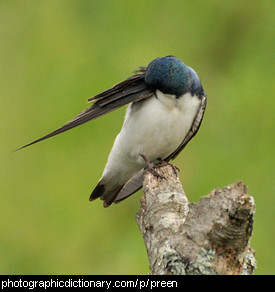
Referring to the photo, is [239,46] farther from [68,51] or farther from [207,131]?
[68,51]

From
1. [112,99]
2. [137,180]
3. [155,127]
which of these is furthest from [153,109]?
[137,180]

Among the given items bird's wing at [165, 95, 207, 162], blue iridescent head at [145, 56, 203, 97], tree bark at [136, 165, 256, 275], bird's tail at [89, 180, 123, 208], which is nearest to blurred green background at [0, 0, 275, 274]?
bird's tail at [89, 180, 123, 208]

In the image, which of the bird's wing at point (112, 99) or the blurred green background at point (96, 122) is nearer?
the bird's wing at point (112, 99)

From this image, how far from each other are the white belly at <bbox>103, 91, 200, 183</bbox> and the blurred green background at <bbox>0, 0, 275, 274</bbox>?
115cm

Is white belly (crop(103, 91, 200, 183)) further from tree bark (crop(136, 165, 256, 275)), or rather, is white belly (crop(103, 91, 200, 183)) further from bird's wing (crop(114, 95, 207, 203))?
tree bark (crop(136, 165, 256, 275))

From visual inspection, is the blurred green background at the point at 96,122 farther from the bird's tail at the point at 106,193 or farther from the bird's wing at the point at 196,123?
the bird's wing at the point at 196,123

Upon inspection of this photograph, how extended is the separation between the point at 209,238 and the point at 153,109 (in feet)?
4.86

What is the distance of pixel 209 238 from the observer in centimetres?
205

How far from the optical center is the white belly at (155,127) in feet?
11.4

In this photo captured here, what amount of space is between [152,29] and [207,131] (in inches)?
35.2

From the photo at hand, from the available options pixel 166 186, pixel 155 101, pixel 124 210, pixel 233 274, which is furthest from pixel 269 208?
pixel 233 274

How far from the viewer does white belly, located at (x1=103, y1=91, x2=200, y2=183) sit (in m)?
3.47

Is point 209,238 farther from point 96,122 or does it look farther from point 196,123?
point 96,122

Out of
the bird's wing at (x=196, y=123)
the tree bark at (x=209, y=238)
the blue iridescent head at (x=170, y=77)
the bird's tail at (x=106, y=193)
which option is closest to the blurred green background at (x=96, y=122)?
the bird's tail at (x=106, y=193)
